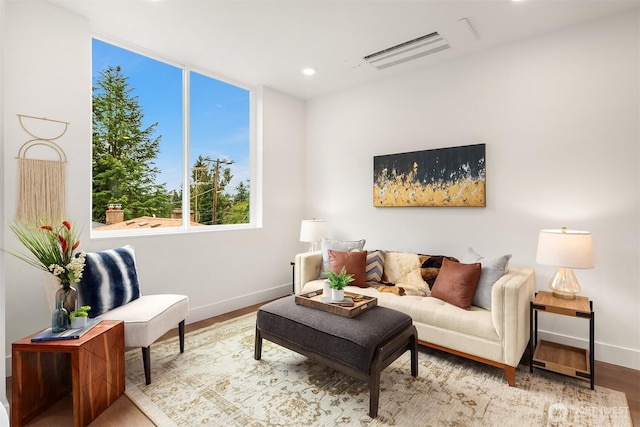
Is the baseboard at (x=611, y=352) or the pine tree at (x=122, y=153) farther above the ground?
the pine tree at (x=122, y=153)

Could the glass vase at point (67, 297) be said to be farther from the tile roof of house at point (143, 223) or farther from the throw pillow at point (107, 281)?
the tile roof of house at point (143, 223)

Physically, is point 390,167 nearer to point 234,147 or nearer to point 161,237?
point 234,147

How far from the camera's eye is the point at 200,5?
2.56 m

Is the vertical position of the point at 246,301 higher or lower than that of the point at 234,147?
lower

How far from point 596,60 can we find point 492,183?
4.03 feet

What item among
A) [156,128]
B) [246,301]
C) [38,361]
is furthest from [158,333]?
[156,128]

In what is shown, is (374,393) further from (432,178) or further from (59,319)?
(432,178)

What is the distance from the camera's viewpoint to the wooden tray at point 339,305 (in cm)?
229

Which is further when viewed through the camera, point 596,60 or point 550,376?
point 596,60

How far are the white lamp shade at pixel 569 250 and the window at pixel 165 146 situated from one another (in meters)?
3.22

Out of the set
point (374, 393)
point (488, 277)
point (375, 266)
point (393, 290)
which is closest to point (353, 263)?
point (375, 266)

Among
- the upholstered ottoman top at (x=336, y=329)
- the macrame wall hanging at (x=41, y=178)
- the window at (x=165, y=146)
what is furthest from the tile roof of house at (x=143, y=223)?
the upholstered ottoman top at (x=336, y=329)

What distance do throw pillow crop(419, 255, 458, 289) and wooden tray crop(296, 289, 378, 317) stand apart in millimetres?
949

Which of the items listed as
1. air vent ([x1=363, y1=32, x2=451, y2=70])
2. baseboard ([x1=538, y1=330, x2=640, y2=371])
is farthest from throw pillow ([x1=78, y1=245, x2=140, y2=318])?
baseboard ([x1=538, y1=330, x2=640, y2=371])
